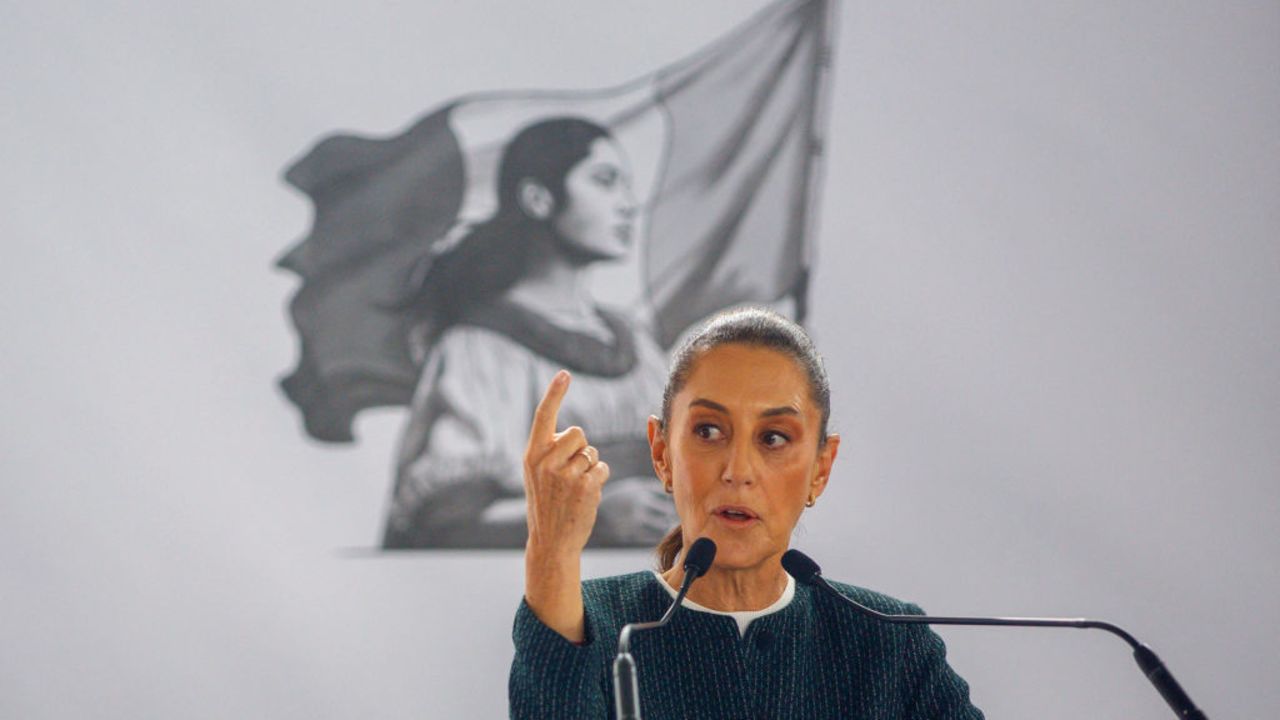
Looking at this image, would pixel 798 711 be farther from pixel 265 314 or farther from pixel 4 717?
pixel 4 717

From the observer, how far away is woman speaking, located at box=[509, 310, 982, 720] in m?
1.24

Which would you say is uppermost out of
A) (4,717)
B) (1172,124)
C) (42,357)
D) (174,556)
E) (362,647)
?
(1172,124)

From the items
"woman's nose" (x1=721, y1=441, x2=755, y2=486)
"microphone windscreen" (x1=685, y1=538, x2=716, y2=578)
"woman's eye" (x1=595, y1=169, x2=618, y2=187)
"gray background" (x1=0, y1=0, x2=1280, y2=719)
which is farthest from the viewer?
"woman's eye" (x1=595, y1=169, x2=618, y2=187)

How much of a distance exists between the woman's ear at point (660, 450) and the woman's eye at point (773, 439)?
11cm

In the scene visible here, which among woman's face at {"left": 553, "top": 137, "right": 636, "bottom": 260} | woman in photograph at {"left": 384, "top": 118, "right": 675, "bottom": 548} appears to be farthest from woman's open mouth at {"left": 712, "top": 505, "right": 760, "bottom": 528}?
woman's face at {"left": 553, "top": 137, "right": 636, "bottom": 260}

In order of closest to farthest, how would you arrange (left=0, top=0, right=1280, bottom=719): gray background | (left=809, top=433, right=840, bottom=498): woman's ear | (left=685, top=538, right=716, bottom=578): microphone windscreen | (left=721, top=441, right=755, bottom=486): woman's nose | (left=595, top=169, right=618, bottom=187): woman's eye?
(left=685, top=538, right=716, bottom=578): microphone windscreen
(left=721, top=441, right=755, bottom=486): woman's nose
(left=809, top=433, right=840, bottom=498): woman's ear
(left=0, top=0, right=1280, bottom=719): gray background
(left=595, top=169, right=618, bottom=187): woman's eye

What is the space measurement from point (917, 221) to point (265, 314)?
136 centimetres

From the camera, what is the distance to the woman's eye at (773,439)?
1.26 meters

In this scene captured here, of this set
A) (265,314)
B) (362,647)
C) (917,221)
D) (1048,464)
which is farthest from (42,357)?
(1048,464)

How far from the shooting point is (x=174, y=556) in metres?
2.37

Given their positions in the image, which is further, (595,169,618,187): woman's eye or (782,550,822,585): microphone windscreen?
(595,169,618,187): woman's eye

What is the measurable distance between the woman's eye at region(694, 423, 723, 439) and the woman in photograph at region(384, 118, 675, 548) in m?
1.13

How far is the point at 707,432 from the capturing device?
1266 millimetres

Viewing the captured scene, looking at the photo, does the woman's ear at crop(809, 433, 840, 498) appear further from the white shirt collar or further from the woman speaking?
the white shirt collar
